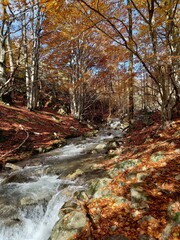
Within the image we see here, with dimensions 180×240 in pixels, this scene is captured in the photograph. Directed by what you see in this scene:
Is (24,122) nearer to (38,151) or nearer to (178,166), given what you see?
(38,151)

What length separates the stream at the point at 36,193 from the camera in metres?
3.97

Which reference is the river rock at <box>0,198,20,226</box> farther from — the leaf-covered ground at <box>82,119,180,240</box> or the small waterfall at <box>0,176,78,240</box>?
the leaf-covered ground at <box>82,119,180,240</box>

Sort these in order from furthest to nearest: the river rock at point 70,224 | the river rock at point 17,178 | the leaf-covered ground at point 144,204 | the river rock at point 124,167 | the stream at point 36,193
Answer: the river rock at point 17,178, the river rock at point 124,167, the stream at point 36,193, the river rock at point 70,224, the leaf-covered ground at point 144,204

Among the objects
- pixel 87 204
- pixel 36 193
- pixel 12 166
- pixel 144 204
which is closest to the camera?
pixel 144 204

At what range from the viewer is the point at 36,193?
5.01m

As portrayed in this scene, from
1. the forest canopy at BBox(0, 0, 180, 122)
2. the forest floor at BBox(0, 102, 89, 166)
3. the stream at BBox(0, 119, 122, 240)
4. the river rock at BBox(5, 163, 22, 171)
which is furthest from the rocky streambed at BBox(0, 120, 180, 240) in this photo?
the forest canopy at BBox(0, 0, 180, 122)

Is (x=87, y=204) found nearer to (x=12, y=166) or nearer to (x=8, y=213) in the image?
(x=8, y=213)

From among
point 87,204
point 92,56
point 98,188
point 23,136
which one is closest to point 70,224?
point 87,204

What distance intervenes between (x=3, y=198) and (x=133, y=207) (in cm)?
337

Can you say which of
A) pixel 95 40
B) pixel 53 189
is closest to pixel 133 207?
pixel 53 189

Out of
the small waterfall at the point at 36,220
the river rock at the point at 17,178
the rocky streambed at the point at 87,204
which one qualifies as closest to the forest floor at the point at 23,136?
the river rock at the point at 17,178

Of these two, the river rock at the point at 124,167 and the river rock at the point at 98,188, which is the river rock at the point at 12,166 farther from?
the river rock at the point at 124,167

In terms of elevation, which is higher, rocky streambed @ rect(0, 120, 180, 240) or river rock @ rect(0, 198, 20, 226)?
rocky streambed @ rect(0, 120, 180, 240)

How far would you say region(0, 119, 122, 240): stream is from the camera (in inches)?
156
